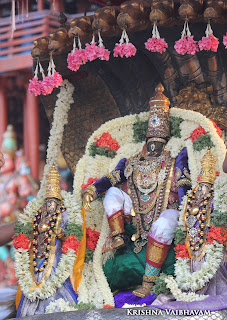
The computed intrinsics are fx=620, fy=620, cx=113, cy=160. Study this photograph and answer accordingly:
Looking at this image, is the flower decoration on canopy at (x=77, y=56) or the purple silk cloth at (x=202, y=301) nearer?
the purple silk cloth at (x=202, y=301)

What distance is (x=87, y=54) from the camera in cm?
636

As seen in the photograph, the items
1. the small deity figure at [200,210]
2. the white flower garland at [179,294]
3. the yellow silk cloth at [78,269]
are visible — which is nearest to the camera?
the white flower garland at [179,294]

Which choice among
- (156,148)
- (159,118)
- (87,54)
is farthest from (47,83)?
(156,148)

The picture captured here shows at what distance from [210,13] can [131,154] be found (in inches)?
72.4

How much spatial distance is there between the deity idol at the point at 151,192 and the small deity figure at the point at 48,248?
0.36m

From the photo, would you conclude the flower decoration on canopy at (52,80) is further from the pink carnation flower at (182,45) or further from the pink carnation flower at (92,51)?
the pink carnation flower at (182,45)

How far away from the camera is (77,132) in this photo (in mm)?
7809

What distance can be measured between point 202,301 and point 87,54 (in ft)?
8.98

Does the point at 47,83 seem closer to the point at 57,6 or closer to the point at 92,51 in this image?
the point at 92,51

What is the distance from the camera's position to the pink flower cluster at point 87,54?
20.6 feet

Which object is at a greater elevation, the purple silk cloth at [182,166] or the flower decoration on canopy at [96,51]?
the flower decoration on canopy at [96,51]

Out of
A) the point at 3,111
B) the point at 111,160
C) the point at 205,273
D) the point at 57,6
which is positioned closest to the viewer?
the point at 205,273

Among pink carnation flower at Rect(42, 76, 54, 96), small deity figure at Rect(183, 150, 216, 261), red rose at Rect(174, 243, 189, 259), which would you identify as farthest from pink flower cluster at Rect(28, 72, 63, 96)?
red rose at Rect(174, 243, 189, 259)

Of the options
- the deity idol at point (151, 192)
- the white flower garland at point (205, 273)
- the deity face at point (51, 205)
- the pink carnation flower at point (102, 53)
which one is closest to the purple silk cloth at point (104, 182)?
the deity idol at point (151, 192)
